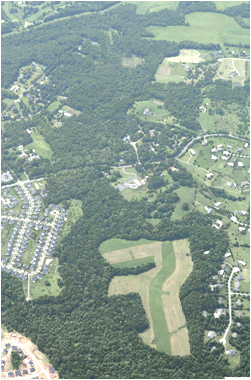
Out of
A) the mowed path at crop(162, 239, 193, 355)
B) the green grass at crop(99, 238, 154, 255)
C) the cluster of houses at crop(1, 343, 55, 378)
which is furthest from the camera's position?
the green grass at crop(99, 238, 154, 255)

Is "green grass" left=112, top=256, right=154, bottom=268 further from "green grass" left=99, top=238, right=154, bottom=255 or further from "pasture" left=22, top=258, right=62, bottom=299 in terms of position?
"pasture" left=22, top=258, right=62, bottom=299

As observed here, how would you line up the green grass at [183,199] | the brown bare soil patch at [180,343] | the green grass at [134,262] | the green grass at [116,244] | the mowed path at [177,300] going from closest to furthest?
the brown bare soil patch at [180,343], the mowed path at [177,300], the green grass at [134,262], the green grass at [116,244], the green grass at [183,199]

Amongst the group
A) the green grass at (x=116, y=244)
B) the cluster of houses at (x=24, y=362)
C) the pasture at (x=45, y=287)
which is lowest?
the cluster of houses at (x=24, y=362)

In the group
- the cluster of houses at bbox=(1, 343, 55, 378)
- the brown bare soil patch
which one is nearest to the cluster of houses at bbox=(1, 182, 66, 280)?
the cluster of houses at bbox=(1, 343, 55, 378)

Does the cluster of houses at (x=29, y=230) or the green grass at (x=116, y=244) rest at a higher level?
the cluster of houses at (x=29, y=230)

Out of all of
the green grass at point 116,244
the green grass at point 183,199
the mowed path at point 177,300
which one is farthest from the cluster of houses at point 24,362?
the green grass at point 183,199

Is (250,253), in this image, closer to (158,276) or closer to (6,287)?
(158,276)

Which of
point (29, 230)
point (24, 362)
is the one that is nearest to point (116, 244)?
point (29, 230)

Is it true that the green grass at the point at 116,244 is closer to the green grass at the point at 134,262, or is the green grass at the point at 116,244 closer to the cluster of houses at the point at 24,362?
the green grass at the point at 134,262
